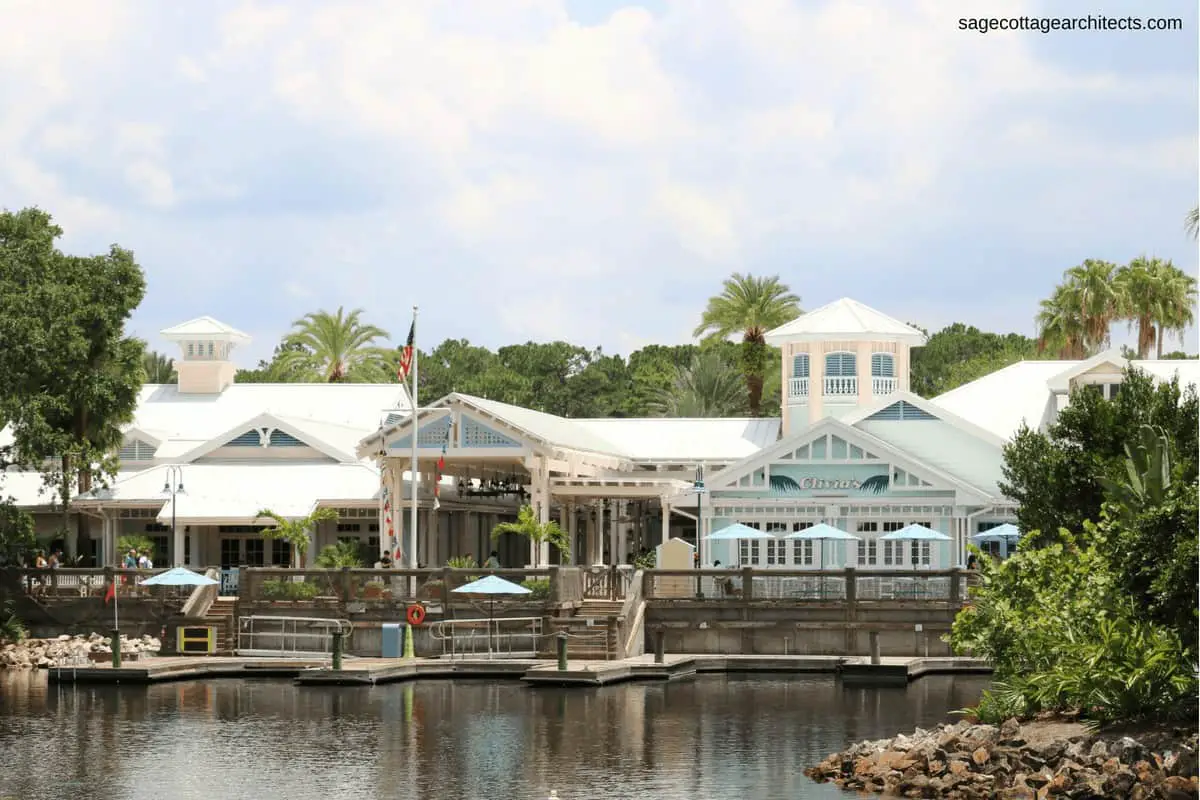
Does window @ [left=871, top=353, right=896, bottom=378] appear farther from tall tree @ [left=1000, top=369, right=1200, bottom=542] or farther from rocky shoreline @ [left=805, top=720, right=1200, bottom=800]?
rocky shoreline @ [left=805, top=720, right=1200, bottom=800]

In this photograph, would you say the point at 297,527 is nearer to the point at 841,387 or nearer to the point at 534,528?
the point at 534,528

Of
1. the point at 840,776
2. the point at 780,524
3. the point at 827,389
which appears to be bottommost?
the point at 840,776

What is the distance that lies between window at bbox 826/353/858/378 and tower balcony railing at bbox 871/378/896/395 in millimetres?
762

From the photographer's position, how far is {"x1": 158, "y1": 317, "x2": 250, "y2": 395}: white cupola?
7631cm

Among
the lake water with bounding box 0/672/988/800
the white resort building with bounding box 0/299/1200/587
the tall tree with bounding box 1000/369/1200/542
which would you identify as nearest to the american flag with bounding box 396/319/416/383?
the white resort building with bounding box 0/299/1200/587

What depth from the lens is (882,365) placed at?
65.8m

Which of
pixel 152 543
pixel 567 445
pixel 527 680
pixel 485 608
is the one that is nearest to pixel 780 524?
pixel 567 445

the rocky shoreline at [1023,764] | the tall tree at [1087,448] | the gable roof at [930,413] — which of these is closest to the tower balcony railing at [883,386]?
the gable roof at [930,413]

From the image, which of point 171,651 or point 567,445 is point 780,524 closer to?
point 567,445

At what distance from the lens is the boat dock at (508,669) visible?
4503 cm

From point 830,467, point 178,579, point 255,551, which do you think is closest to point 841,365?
point 830,467

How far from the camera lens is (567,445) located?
5928 cm

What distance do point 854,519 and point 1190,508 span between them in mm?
31011

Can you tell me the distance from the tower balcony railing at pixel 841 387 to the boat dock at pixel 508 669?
1723 cm
